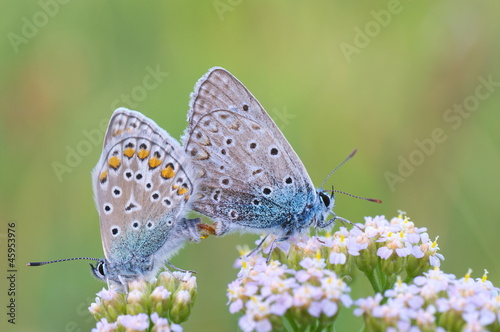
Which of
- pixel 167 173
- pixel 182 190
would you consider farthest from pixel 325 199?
pixel 167 173

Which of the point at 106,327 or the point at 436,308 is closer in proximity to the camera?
the point at 436,308

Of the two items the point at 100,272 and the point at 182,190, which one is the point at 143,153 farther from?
the point at 100,272

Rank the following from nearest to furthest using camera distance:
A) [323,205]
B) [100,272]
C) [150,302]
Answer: [150,302]
[100,272]
[323,205]

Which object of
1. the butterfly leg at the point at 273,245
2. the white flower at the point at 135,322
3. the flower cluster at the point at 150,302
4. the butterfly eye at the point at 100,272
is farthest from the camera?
the butterfly eye at the point at 100,272

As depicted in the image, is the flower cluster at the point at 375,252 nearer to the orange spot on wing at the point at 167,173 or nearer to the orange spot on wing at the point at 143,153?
the orange spot on wing at the point at 167,173

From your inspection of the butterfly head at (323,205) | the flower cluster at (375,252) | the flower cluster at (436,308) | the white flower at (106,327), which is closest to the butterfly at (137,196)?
the white flower at (106,327)

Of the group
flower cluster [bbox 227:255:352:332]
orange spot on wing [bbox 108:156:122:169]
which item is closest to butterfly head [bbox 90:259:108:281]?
orange spot on wing [bbox 108:156:122:169]

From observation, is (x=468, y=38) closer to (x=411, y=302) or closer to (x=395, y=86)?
(x=395, y=86)
